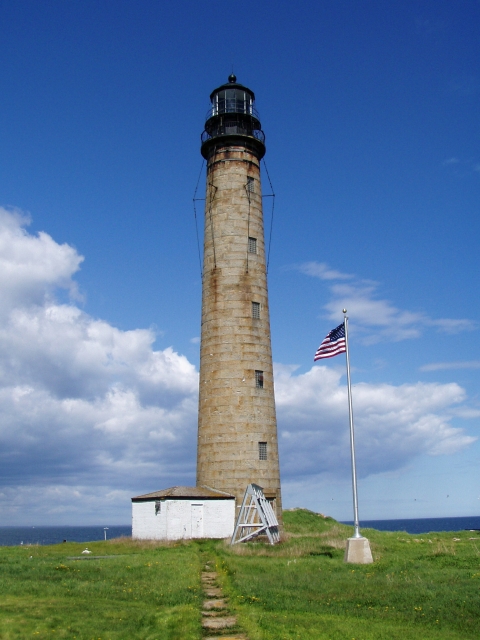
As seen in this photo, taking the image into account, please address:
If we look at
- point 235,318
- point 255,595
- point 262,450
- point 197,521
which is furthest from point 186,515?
point 255,595

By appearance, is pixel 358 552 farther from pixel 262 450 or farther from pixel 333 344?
pixel 262 450

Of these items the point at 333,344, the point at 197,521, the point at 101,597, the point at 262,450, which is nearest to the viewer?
the point at 101,597

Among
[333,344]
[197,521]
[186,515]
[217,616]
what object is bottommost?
[217,616]

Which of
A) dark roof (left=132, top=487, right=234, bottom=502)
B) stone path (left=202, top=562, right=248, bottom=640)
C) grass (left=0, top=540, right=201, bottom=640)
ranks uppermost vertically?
dark roof (left=132, top=487, right=234, bottom=502)

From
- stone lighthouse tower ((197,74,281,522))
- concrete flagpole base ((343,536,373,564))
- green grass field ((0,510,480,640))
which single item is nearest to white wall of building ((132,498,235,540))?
stone lighthouse tower ((197,74,281,522))

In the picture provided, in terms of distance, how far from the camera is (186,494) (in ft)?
105

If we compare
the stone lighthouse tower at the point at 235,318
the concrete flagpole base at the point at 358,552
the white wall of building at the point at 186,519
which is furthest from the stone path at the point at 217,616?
the stone lighthouse tower at the point at 235,318

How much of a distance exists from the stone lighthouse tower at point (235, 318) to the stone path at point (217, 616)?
49.7 feet

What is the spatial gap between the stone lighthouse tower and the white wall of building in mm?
1286

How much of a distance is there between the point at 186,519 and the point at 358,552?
11.9m

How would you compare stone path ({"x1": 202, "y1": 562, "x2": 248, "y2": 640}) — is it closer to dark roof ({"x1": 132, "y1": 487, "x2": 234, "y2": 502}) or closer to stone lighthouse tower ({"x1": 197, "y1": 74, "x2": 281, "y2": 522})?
dark roof ({"x1": 132, "y1": 487, "x2": 234, "y2": 502})

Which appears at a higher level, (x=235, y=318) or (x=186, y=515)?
(x=235, y=318)

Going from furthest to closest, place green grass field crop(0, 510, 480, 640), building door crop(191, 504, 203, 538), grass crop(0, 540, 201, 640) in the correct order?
1. building door crop(191, 504, 203, 538)
2. green grass field crop(0, 510, 480, 640)
3. grass crop(0, 540, 201, 640)

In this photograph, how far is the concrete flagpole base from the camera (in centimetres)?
2220
